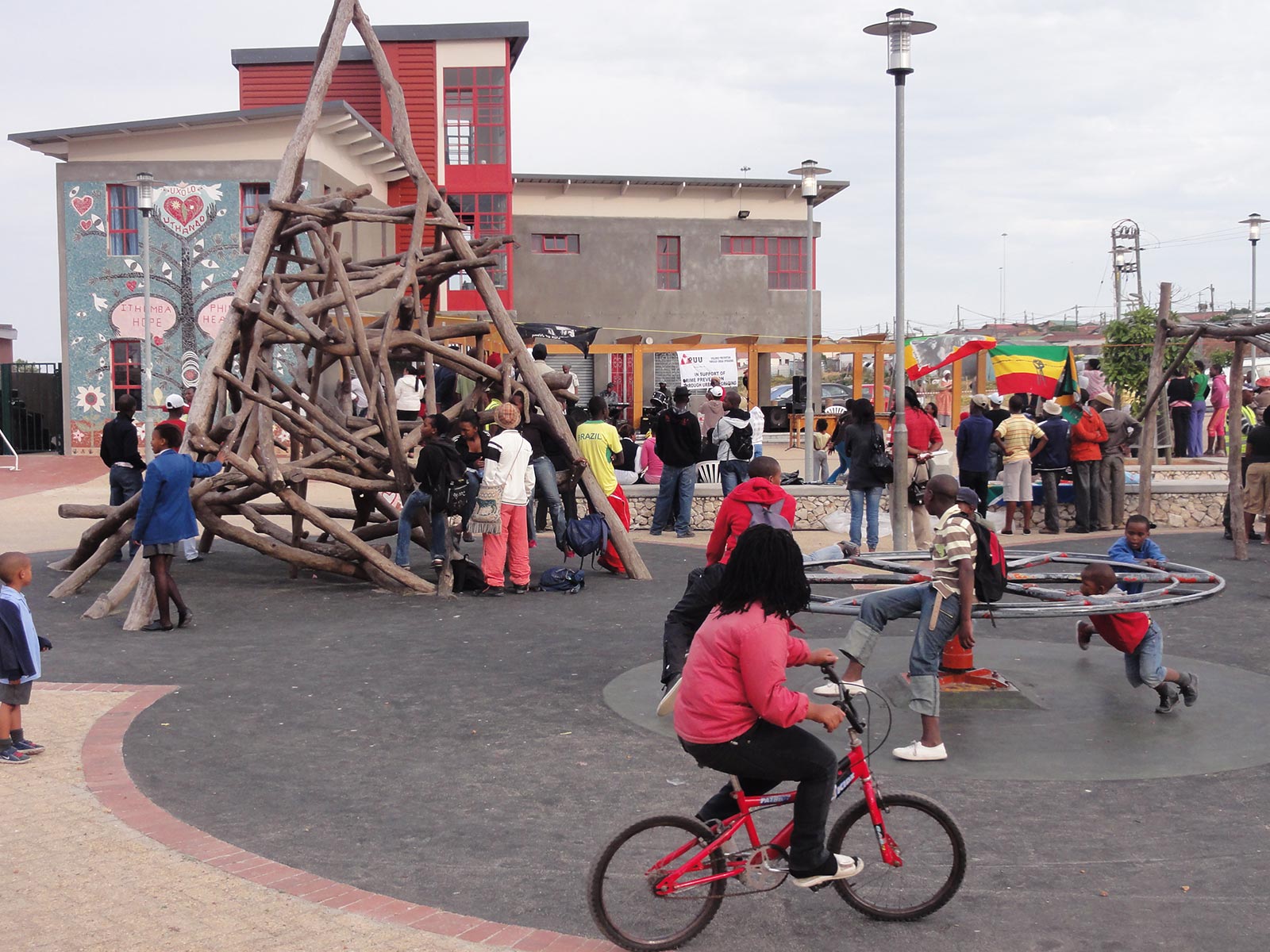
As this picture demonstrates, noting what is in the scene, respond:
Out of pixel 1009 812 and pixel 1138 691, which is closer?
pixel 1009 812

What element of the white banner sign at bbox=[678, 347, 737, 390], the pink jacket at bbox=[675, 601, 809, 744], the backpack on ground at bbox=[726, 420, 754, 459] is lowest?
the pink jacket at bbox=[675, 601, 809, 744]

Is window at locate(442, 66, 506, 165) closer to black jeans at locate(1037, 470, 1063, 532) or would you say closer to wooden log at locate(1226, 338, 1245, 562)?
black jeans at locate(1037, 470, 1063, 532)

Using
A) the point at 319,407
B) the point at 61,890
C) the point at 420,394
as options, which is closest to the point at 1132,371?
the point at 420,394

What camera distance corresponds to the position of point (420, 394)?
51.3 ft

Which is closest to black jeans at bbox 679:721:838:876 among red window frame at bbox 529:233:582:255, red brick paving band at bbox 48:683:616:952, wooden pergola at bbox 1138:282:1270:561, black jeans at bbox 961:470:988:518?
red brick paving band at bbox 48:683:616:952

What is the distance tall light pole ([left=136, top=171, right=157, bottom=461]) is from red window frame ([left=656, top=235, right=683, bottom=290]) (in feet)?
57.1

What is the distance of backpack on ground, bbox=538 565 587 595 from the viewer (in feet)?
42.0

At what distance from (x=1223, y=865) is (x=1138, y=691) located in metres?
3.24

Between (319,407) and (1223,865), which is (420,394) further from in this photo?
(1223,865)

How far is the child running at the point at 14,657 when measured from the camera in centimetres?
702

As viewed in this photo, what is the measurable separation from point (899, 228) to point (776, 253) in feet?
93.0

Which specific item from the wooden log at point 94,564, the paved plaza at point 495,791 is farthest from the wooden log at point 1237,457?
the wooden log at point 94,564

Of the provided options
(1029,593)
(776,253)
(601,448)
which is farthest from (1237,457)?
(776,253)

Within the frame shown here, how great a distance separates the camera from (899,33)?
42.2ft
